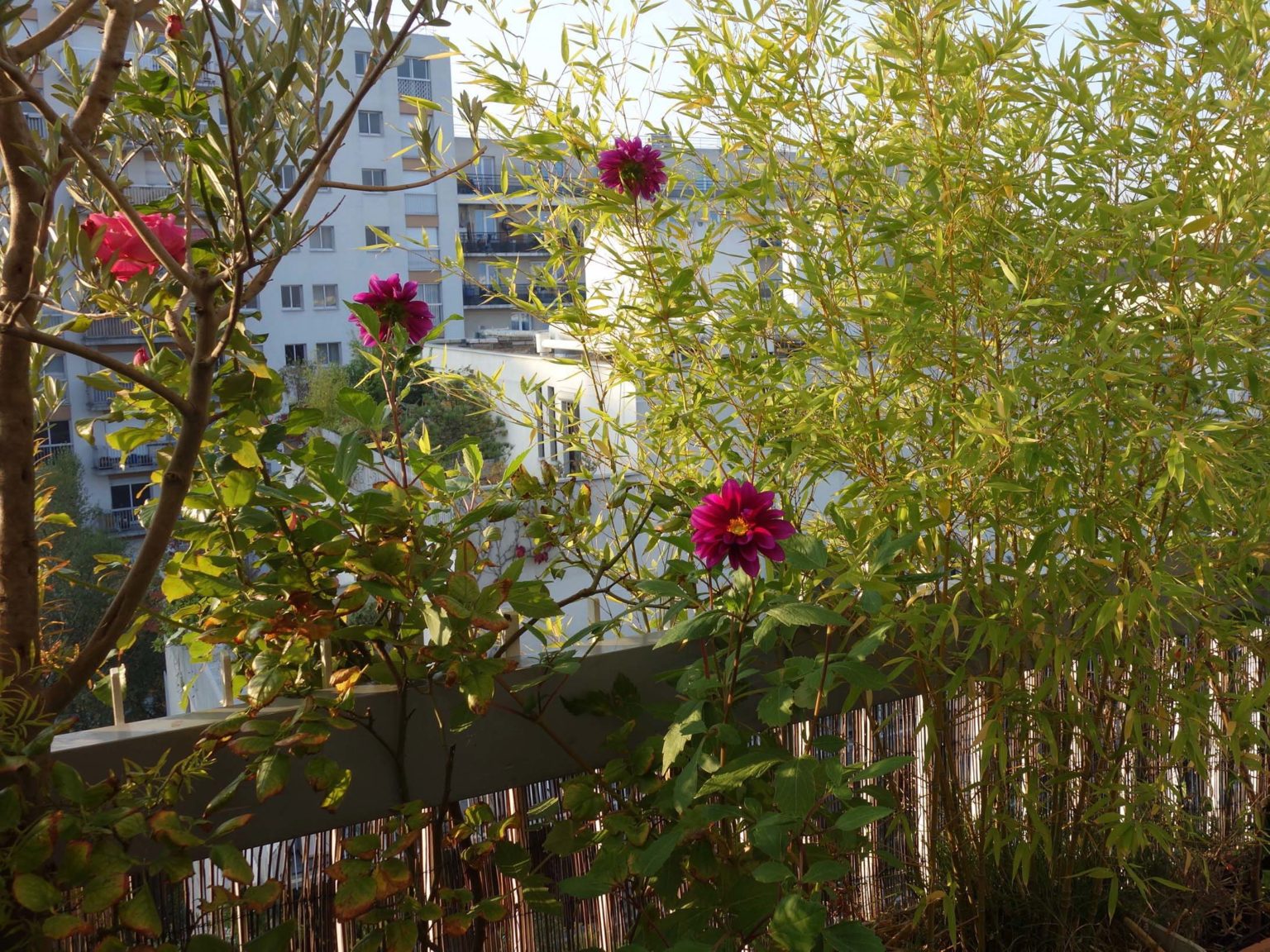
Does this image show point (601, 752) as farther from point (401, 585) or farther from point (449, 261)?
point (449, 261)

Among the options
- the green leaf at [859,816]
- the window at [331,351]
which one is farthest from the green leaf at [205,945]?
the window at [331,351]

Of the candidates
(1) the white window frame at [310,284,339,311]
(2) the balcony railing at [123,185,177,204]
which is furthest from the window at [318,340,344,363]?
(2) the balcony railing at [123,185,177,204]

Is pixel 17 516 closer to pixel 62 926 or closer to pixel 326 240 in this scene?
pixel 62 926

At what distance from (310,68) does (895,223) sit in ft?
2.41

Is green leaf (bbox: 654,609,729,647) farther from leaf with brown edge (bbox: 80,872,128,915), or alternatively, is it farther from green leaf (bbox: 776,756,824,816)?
leaf with brown edge (bbox: 80,872,128,915)

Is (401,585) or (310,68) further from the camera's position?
(401,585)

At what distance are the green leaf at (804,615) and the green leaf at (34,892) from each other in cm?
75

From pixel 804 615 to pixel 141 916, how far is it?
717 mm

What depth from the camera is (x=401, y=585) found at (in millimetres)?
1218

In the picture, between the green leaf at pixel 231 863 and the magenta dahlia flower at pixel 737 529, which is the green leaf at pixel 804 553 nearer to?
the magenta dahlia flower at pixel 737 529

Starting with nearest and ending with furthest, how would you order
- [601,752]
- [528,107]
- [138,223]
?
[138,223] < [601,752] < [528,107]

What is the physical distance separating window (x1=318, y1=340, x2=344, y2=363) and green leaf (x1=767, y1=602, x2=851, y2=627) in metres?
20.5

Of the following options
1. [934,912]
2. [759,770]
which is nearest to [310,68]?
[759,770]

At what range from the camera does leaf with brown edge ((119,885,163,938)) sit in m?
0.99
